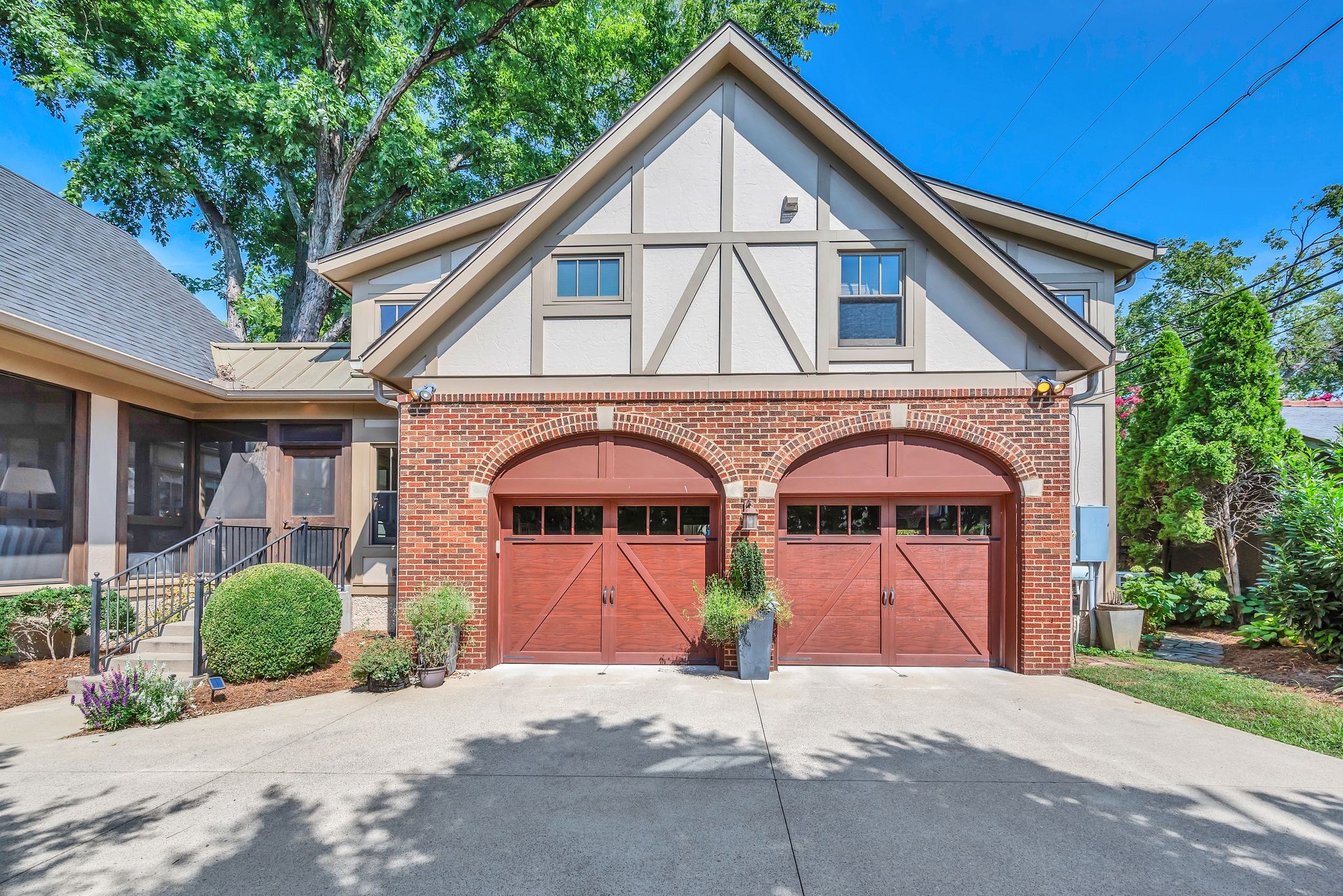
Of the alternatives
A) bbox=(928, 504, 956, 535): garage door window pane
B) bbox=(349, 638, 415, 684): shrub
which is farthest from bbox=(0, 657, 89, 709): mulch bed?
bbox=(928, 504, 956, 535): garage door window pane

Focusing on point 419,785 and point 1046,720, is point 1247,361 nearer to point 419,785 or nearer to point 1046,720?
point 1046,720

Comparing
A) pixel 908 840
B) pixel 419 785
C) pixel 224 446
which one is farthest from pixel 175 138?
→ pixel 908 840

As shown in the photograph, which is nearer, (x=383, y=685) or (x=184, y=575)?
(x=383, y=685)

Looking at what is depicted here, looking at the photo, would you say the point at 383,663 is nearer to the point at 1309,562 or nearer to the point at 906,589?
the point at 906,589

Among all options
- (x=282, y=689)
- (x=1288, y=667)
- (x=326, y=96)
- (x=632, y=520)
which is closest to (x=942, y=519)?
(x=632, y=520)

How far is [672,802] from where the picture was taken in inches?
169

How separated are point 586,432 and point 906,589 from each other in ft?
15.6

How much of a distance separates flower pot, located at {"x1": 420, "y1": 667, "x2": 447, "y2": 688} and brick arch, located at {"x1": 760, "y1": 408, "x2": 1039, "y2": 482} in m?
4.62

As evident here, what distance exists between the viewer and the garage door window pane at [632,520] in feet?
26.8

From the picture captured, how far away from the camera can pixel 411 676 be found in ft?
23.2

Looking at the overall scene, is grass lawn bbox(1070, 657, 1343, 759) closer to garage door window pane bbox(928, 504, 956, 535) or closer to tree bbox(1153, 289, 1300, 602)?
garage door window pane bbox(928, 504, 956, 535)

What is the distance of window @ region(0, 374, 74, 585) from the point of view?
748cm

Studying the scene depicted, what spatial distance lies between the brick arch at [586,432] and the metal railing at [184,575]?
3.20 meters

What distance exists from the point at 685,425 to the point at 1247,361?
10158mm
